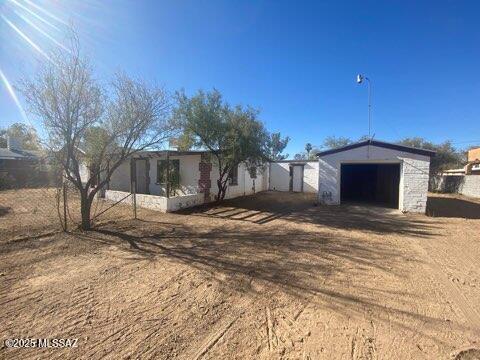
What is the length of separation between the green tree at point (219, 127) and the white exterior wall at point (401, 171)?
3.56 meters

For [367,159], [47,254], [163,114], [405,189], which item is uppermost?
[163,114]

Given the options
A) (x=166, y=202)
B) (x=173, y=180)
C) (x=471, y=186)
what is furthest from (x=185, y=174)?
(x=471, y=186)

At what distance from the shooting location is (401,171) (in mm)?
11000

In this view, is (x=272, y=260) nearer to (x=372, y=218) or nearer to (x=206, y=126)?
(x=372, y=218)

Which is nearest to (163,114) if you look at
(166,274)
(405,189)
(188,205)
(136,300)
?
(188,205)

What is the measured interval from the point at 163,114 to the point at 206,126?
2722 millimetres

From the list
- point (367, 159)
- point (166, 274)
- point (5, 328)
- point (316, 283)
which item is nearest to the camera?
point (5, 328)

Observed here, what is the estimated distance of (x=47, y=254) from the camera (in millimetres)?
5316

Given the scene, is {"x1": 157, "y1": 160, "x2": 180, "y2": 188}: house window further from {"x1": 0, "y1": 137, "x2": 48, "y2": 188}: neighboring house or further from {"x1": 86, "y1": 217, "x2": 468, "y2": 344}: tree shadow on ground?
{"x1": 0, "y1": 137, "x2": 48, "y2": 188}: neighboring house

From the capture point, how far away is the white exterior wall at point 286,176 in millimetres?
19266

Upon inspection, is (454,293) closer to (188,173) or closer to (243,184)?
(188,173)

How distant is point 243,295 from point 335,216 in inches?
285

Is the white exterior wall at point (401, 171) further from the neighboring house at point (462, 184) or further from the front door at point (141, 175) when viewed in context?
the front door at point (141, 175)

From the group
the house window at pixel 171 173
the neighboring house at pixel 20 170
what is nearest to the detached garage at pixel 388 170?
the house window at pixel 171 173
